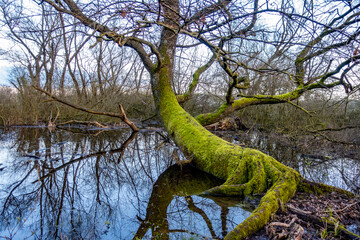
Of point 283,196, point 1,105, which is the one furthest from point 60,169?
point 1,105

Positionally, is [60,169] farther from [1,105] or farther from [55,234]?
[1,105]

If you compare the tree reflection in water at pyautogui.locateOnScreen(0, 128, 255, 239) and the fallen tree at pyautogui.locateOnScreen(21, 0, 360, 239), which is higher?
the fallen tree at pyautogui.locateOnScreen(21, 0, 360, 239)

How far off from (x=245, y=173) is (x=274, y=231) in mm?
1748

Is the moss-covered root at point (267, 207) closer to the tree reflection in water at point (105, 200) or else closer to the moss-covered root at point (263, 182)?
the moss-covered root at point (263, 182)

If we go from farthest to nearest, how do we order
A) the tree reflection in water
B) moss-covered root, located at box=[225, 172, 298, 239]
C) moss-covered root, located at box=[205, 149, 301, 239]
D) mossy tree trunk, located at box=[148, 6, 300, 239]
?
moss-covered root, located at box=[205, 149, 301, 239], mossy tree trunk, located at box=[148, 6, 300, 239], the tree reflection in water, moss-covered root, located at box=[225, 172, 298, 239]

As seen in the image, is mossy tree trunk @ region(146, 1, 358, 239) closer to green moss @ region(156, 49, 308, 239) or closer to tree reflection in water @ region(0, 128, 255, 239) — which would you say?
green moss @ region(156, 49, 308, 239)

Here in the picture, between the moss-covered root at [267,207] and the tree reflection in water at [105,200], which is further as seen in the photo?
the tree reflection in water at [105,200]

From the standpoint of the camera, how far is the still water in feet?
9.21

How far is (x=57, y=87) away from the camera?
14148 mm

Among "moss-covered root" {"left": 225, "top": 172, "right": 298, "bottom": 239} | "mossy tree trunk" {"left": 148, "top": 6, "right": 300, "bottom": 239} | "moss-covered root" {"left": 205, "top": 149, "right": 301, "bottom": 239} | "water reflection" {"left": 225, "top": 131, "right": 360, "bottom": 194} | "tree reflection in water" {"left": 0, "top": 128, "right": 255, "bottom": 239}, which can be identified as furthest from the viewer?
"water reflection" {"left": 225, "top": 131, "right": 360, "bottom": 194}

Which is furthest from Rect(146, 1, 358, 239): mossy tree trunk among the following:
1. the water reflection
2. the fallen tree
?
the water reflection

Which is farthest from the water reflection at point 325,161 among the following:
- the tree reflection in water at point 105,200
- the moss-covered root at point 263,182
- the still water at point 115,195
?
the tree reflection in water at point 105,200

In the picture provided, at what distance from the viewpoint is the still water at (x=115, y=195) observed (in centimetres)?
281

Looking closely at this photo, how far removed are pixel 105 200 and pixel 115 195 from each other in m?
0.24
